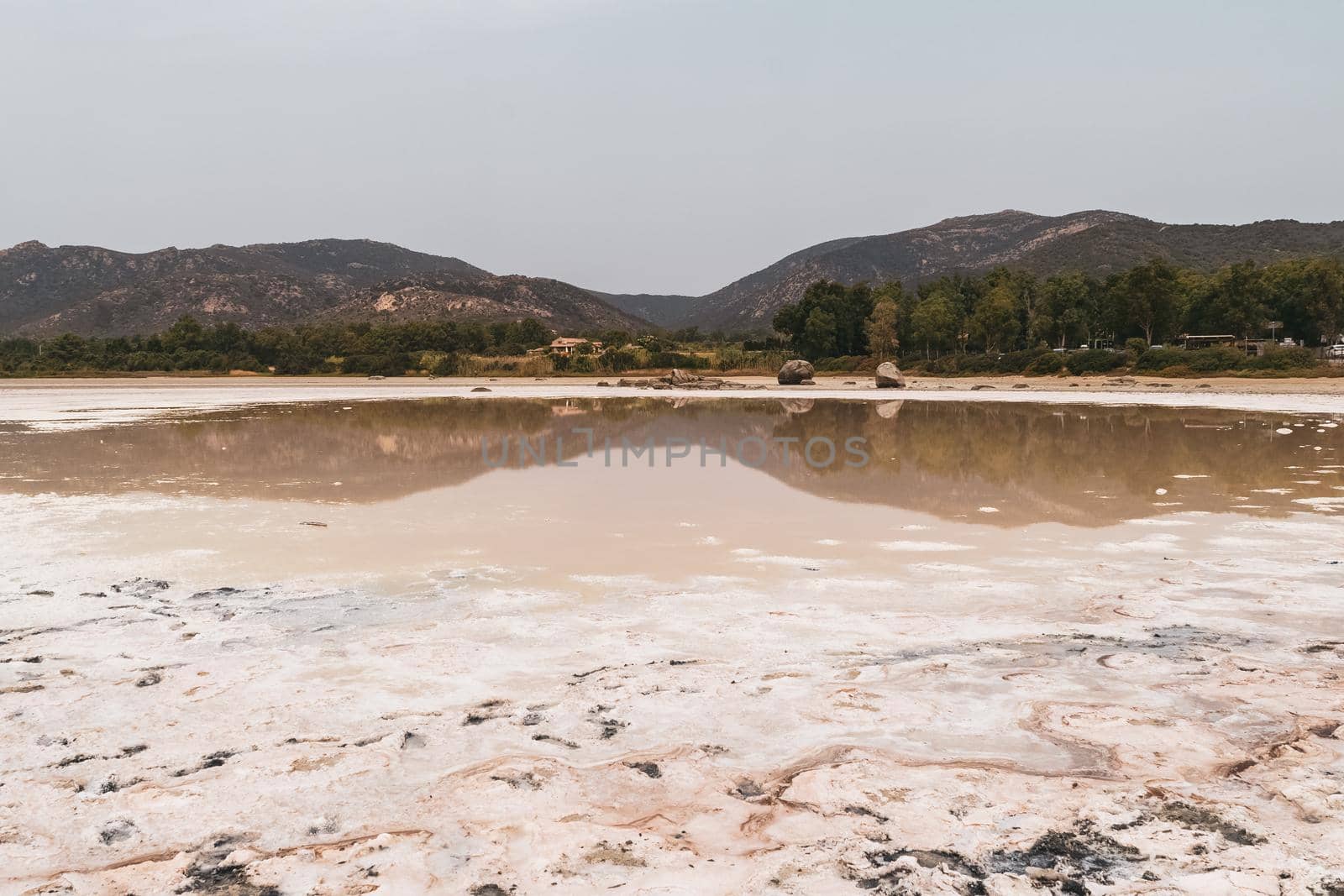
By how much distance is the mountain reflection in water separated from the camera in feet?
38.8

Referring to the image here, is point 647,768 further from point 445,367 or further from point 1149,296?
point 1149,296

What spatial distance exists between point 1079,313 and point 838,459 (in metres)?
68.4

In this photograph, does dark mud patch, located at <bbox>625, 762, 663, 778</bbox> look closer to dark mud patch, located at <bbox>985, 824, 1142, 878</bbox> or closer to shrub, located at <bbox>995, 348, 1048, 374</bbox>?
dark mud patch, located at <bbox>985, 824, 1142, 878</bbox>

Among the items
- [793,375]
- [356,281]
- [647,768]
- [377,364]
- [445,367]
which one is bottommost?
[647,768]

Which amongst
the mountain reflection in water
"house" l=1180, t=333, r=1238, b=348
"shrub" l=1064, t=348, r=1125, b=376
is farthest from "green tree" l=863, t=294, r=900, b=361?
the mountain reflection in water

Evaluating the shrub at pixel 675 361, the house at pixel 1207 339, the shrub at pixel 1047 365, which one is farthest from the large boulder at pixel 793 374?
the house at pixel 1207 339

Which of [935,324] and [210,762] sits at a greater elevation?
[935,324]

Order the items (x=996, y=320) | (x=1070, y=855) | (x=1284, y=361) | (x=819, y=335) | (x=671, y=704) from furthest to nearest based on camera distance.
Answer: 1. (x=819, y=335)
2. (x=996, y=320)
3. (x=1284, y=361)
4. (x=671, y=704)
5. (x=1070, y=855)

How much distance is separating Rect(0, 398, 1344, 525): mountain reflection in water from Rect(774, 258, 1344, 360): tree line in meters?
47.9

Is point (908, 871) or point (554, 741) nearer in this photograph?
point (908, 871)

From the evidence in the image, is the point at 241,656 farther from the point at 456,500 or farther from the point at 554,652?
the point at 456,500

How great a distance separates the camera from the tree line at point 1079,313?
73.3 meters

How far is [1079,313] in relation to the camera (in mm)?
75312

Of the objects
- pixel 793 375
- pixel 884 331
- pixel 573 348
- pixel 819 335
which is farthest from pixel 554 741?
pixel 573 348
